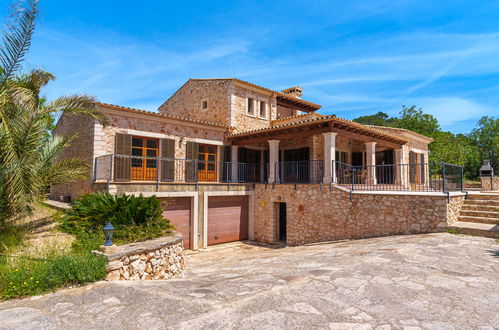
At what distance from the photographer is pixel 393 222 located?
9859mm

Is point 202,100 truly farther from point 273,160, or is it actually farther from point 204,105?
point 273,160

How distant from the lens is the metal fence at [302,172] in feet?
46.4

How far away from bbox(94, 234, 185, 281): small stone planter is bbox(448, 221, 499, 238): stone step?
7.70 metres

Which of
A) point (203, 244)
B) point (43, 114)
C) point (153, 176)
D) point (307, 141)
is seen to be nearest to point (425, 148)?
point (307, 141)

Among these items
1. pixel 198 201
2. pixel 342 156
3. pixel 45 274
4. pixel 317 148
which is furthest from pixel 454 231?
pixel 45 274

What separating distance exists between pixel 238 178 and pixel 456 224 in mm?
9489

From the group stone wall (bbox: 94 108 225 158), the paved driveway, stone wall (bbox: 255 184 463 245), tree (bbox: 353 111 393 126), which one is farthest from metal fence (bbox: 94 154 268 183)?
tree (bbox: 353 111 393 126)

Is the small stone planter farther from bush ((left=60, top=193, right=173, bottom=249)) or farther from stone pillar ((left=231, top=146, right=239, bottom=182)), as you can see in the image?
stone pillar ((left=231, top=146, right=239, bottom=182))

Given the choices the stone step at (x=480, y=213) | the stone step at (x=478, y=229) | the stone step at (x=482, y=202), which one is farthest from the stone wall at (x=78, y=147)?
the stone step at (x=482, y=202)

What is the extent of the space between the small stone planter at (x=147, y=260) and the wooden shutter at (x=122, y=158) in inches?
171

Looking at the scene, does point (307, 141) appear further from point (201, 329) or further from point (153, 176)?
point (201, 329)

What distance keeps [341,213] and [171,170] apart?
23.6 feet

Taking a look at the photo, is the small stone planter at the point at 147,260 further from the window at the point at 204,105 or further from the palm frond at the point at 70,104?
the window at the point at 204,105

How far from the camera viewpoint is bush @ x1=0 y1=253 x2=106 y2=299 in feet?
15.6
